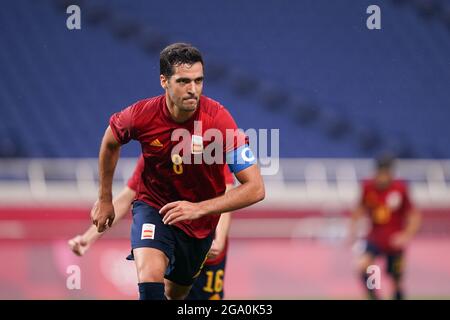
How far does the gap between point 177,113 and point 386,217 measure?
533 centimetres

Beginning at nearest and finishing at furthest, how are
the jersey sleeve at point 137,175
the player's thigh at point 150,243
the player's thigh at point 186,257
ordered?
the player's thigh at point 150,243, the player's thigh at point 186,257, the jersey sleeve at point 137,175

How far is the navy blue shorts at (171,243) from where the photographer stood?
561 cm

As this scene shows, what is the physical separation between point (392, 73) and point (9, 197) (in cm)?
568

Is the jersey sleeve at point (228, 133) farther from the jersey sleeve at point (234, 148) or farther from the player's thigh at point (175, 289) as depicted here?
the player's thigh at point (175, 289)

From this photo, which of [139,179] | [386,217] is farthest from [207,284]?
[386,217]

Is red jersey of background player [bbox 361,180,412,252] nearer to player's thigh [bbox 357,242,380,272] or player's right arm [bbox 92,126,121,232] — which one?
player's thigh [bbox 357,242,380,272]

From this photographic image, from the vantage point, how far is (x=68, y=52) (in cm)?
1458

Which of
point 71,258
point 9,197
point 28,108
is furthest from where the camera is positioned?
point 28,108

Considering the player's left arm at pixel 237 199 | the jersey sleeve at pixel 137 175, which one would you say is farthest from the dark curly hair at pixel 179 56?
the jersey sleeve at pixel 137 175

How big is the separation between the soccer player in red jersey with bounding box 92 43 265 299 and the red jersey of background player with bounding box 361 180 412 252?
4617 millimetres

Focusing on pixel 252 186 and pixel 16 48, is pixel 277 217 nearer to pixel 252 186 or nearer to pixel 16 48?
pixel 16 48

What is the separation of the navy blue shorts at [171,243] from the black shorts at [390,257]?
174 inches

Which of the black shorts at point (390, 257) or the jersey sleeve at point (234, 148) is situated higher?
the jersey sleeve at point (234, 148)

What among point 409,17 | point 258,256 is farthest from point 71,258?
point 409,17
